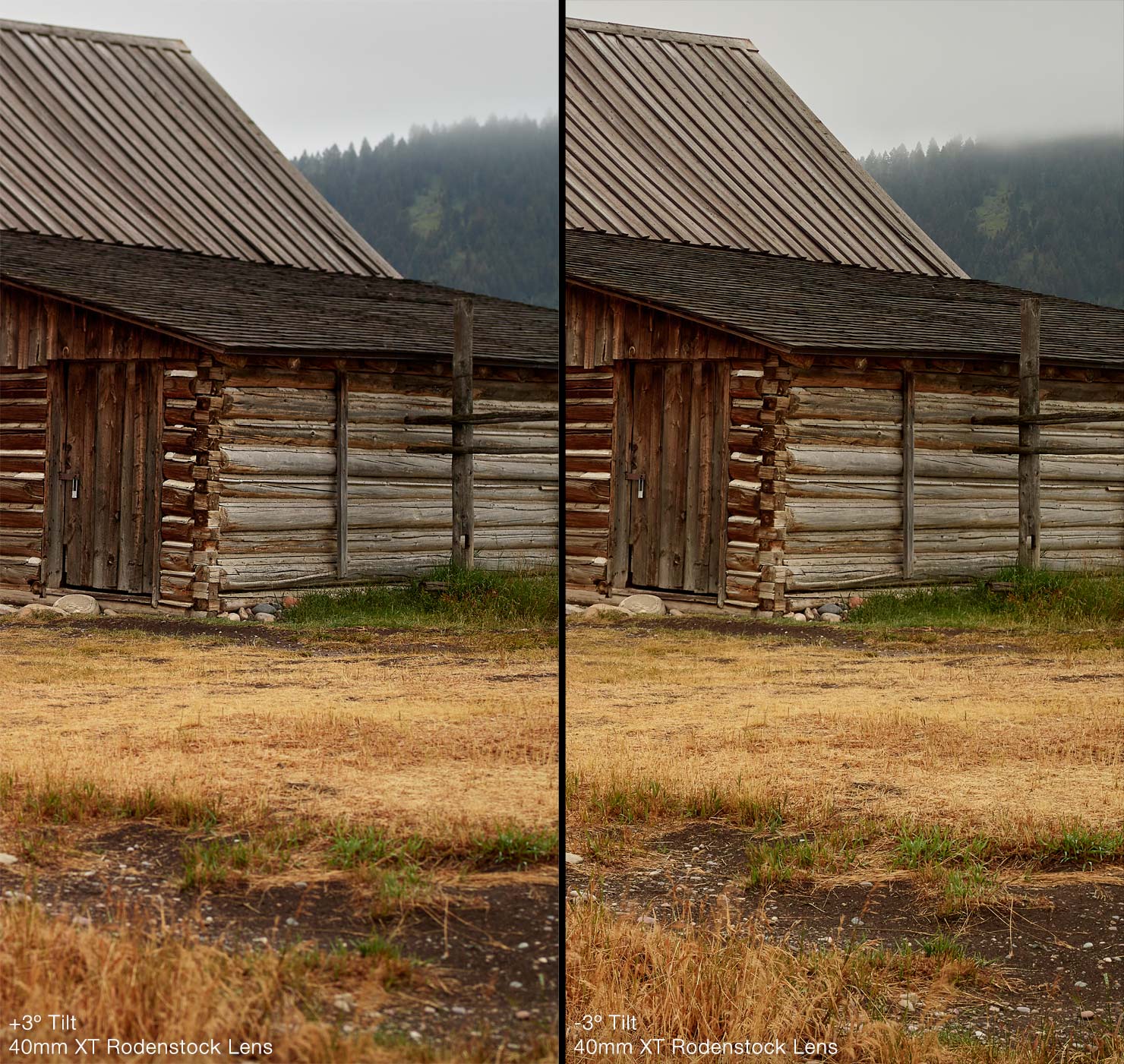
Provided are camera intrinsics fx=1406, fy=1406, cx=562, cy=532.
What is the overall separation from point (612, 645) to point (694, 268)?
12.1 ft

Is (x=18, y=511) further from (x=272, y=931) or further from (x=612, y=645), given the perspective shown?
(x=612, y=645)

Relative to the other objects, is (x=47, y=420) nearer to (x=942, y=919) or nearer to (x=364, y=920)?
(x=364, y=920)

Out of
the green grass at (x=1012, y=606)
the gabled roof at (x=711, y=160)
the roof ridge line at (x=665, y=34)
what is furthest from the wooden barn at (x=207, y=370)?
the roof ridge line at (x=665, y=34)

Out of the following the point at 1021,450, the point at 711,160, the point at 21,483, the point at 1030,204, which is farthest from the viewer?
the point at 1030,204

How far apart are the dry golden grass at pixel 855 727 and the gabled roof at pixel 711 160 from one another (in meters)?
4.73

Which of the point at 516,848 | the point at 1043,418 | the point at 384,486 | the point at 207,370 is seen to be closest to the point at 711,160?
the point at 1043,418

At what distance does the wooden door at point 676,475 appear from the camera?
10508 mm

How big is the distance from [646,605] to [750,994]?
7.17 meters

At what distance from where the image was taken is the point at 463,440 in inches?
147

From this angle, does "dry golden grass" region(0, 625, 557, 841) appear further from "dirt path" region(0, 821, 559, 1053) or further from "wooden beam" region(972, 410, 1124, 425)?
"wooden beam" region(972, 410, 1124, 425)

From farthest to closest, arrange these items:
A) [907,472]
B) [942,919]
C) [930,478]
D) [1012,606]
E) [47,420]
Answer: [930,478] → [907,472] → [1012,606] → [47,420] → [942,919]

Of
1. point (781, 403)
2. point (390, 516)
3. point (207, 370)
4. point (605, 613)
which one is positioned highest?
point (781, 403)

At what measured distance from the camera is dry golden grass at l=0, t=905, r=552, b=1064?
7.07ft

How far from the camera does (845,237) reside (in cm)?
1496
